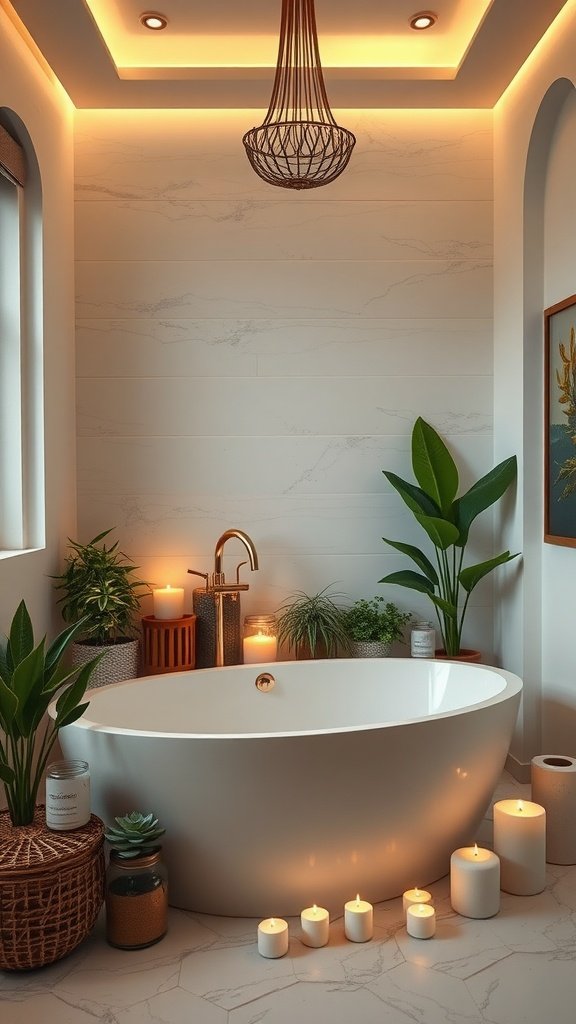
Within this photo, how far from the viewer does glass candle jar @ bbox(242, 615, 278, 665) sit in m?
3.42

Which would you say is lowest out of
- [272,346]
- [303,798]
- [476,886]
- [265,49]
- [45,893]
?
[476,886]

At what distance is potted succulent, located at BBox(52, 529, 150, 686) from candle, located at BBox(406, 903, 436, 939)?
4.90 feet

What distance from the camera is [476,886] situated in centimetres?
235

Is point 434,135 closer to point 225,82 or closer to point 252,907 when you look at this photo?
point 225,82

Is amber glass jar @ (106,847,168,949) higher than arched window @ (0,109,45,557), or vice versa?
arched window @ (0,109,45,557)

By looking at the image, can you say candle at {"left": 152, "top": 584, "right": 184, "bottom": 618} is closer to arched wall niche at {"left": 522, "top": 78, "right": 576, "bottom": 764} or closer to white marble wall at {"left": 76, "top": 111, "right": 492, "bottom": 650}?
white marble wall at {"left": 76, "top": 111, "right": 492, "bottom": 650}

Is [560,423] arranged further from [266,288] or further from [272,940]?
[272,940]

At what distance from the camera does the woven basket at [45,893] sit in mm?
2033

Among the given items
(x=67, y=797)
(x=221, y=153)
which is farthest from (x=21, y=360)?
(x=67, y=797)

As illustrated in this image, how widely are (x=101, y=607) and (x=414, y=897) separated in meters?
1.54

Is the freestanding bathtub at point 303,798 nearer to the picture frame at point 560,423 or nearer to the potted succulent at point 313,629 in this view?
the picture frame at point 560,423

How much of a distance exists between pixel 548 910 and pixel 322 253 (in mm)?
2634

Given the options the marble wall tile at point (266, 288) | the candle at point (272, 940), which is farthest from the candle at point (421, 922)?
the marble wall tile at point (266, 288)

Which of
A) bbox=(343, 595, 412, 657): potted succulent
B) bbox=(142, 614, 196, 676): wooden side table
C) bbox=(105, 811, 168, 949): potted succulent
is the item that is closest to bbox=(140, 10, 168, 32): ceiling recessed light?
bbox=(142, 614, 196, 676): wooden side table
